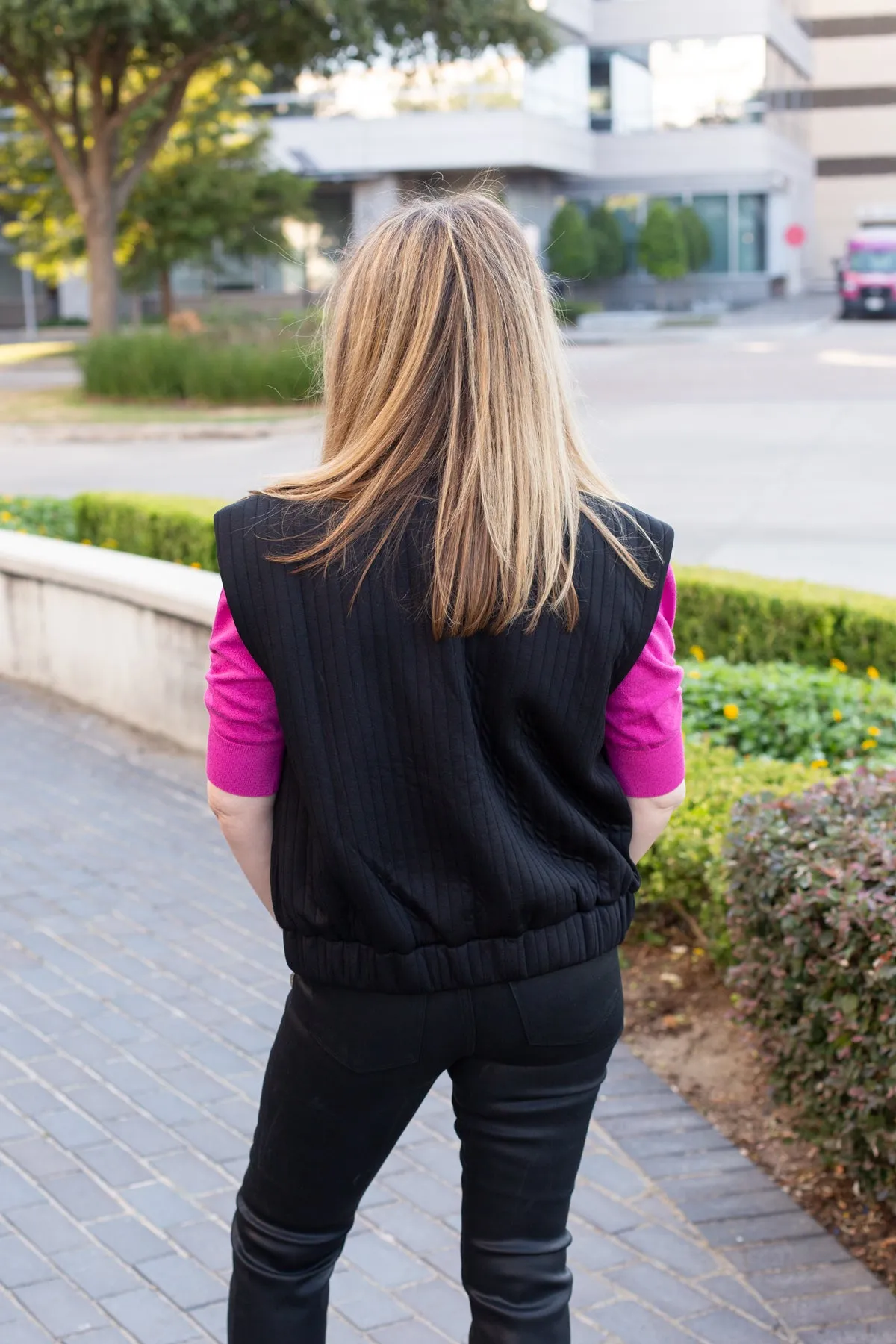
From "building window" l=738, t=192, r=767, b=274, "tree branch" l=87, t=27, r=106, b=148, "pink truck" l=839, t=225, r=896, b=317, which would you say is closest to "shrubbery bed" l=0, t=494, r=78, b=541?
"tree branch" l=87, t=27, r=106, b=148

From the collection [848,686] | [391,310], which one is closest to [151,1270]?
[391,310]

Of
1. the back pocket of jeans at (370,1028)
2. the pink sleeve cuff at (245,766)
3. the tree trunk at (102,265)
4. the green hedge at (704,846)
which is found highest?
the tree trunk at (102,265)

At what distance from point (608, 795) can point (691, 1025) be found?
2.39m

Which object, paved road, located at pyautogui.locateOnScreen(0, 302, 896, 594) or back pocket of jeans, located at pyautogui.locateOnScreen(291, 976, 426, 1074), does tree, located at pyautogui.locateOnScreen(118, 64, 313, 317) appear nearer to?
paved road, located at pyautogui.locateOnScreen(0, 302, 896, 594)

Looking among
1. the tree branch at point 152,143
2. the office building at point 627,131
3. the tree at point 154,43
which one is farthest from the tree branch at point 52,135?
the office building at point 627,131

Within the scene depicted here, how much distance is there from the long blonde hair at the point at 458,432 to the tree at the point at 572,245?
40975 millimetres

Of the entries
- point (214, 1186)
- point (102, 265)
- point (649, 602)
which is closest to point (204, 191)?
point (102, 265)

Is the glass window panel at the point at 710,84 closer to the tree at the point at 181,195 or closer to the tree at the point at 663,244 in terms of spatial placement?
the tree at the point at 663,244

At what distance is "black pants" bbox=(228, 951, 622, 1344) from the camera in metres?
1.82

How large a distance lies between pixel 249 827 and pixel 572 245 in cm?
4211

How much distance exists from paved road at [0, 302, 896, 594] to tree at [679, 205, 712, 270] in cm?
1724

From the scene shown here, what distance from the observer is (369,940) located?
1788mm

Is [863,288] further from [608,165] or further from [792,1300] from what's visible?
[792,1300]

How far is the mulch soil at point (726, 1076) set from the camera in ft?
10.3
